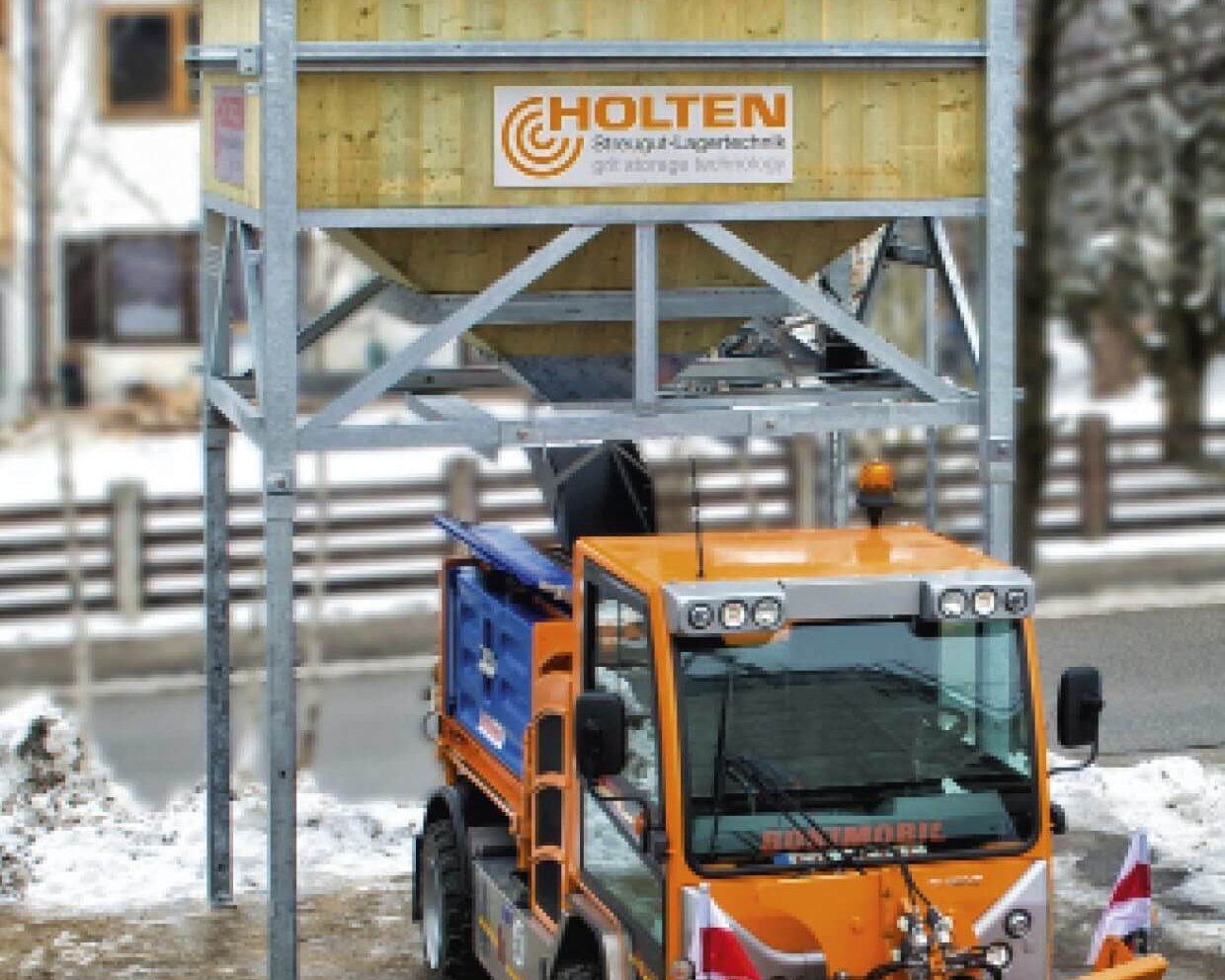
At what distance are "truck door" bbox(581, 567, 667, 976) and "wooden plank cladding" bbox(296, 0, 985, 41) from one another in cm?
268

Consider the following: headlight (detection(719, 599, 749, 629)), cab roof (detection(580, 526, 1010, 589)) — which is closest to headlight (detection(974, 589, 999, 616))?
cab roof (detection(580, 526, 1010, 589))

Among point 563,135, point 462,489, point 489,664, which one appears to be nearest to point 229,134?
point 563,135

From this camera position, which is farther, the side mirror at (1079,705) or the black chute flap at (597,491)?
the black chute flap at (597,491)

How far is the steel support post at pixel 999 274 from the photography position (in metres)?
11.4

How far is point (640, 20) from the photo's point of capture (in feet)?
36.4

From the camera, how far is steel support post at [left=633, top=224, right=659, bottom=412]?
11.1 meters

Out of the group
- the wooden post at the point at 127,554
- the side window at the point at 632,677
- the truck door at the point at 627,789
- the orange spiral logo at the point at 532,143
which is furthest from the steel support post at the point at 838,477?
the wooden post at the point at 127,554

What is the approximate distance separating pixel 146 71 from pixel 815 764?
97.0ft

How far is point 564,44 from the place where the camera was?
10984 mm

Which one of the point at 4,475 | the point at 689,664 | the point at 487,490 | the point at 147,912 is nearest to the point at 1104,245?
the point at 487,490

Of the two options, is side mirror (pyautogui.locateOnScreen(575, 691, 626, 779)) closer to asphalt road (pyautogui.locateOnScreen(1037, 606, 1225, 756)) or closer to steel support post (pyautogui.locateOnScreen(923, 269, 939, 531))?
steel support post (pyautogui.locateOnScreen(923, 269, 939, 531))

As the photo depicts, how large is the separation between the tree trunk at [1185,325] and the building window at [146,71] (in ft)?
46.5

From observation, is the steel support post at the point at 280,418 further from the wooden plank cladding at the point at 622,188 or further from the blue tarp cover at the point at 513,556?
the blue tarp cover at the point at 513,556

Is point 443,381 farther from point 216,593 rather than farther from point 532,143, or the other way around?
point 532,143
